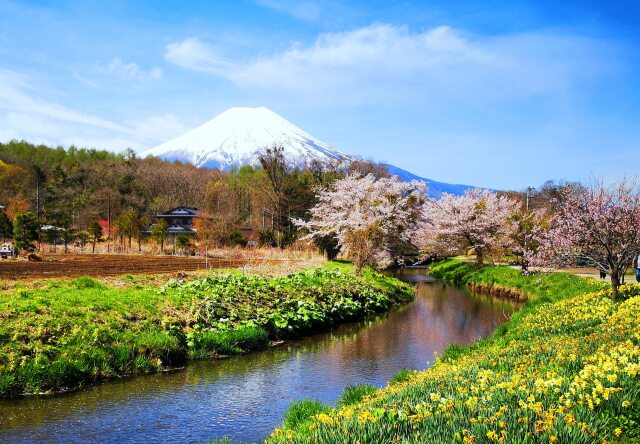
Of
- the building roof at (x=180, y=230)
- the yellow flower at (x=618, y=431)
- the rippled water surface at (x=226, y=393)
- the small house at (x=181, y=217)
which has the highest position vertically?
the small house at (x=181, y=217)

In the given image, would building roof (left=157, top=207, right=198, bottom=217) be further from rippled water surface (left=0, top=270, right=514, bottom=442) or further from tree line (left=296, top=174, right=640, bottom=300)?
rippled water surface (left=0, top=270, right=514, bottom=442)

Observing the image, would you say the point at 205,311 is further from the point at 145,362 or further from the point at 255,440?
the point at 255,440

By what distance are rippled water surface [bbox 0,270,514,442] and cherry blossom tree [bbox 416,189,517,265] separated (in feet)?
79.8

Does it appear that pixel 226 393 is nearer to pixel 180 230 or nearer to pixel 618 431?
pixel 618 431

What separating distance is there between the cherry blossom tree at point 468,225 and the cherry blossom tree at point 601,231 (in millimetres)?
25545

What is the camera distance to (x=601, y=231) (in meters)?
15.4

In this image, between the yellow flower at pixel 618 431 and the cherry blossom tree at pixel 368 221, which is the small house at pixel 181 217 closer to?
the cherry blossom tree at pixel 368 221

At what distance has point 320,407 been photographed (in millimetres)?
9047

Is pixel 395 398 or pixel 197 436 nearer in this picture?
pixel 395 398

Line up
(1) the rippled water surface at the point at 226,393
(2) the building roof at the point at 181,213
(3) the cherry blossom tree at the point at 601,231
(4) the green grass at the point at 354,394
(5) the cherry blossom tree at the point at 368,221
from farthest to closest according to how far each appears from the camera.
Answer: (2) the building roof at the point at 181,213 → (5) the cherry blossom tree at the point at 368,221 → (3) the cherry blossom tree at the point at 601,231 → (4) the green grass at the point at 354,394 → (1) the rippled water surface at the point at 226,393

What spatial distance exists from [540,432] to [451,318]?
18.0 metres

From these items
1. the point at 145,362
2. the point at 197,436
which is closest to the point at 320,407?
the point at 197,436

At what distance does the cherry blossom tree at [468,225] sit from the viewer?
42.1 meters

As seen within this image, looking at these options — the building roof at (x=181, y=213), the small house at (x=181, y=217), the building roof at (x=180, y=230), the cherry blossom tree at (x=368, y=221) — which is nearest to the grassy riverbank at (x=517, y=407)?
the cherry blossom tree at (x=368, y=221)
